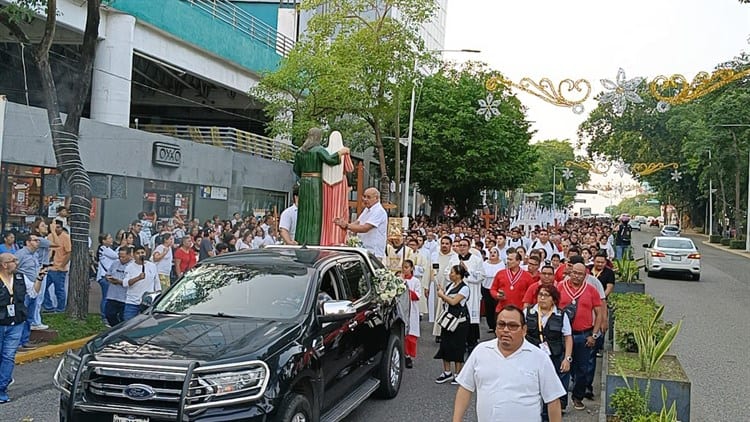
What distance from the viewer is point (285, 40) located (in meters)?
34.0

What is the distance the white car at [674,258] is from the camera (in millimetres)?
24484

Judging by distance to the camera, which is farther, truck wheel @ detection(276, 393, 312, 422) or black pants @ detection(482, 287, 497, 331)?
black pants @ detection(482, 287, 497, 331)

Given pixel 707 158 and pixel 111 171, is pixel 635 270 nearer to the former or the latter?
pixel 111 171

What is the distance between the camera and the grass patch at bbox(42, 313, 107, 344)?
37.4 ft

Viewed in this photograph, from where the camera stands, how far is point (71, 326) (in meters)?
11.9

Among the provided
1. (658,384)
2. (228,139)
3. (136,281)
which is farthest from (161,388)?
(228,139)

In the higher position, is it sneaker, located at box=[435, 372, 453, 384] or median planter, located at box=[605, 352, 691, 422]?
median planter, located at box=[605, 352, 691, 422]

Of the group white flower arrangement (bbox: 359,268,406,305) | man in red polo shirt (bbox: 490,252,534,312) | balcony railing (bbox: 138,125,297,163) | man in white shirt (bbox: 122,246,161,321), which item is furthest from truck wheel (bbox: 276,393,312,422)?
balcony railing (bbox: 138,125,297,163)

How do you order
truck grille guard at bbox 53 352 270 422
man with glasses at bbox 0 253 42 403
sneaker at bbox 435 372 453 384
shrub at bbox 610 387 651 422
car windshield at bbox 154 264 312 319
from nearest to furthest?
truck grille guard at bbox 53 352 270 422
shrub at bbox 610 387 651 422
car windshield at bbox 154 264 312 319
man with glasses at bbox 0 253 42 403
sneaker at bbox 435 372 453 384

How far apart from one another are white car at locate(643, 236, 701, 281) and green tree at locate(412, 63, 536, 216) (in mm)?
14796

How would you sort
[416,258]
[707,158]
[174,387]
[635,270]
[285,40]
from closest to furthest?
[174,387] → [416,258] → [635,270] → [285,40] → [707,158]

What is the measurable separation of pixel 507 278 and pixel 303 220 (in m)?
2.94

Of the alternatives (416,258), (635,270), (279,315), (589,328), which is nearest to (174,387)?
(279,315)

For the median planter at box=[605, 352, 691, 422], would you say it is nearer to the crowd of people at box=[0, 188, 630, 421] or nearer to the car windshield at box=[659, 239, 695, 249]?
the crowd of people at box=[0, 188, 630, 421]
